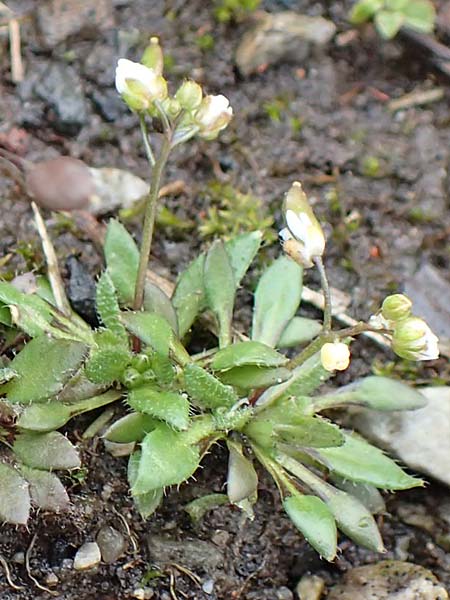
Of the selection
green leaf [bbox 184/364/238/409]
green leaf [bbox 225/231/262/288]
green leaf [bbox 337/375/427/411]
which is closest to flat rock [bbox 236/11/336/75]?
green leaf [bbox 225/231/262/288]

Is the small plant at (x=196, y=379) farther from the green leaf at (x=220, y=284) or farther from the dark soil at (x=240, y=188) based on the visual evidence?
the dark soil at (x=240, y=188)

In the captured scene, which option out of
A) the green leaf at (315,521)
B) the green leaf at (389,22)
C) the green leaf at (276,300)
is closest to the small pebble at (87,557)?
the green leaf at (315,521)

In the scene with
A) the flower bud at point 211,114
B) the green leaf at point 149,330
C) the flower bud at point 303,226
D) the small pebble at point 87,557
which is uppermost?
the flower bud at point 211,114

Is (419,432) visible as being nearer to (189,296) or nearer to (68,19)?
(189,296)

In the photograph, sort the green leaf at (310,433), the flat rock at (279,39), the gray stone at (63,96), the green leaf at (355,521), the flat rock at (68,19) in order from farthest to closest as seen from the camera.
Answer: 1. the flat rock at (279,39)
2. the flat rock at (68,19)
3. the gray stone at (63,96)
4. the green leaf at (355,521)
5. the green leaf at (310,433)

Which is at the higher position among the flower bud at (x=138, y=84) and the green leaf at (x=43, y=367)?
the flower bud at (x=138, y=84)

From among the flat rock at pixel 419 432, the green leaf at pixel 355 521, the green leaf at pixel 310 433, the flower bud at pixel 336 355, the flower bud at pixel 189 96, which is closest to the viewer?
the flower bud at pixel 336 355

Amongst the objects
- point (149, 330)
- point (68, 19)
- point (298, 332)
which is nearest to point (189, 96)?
point (149, 330)
